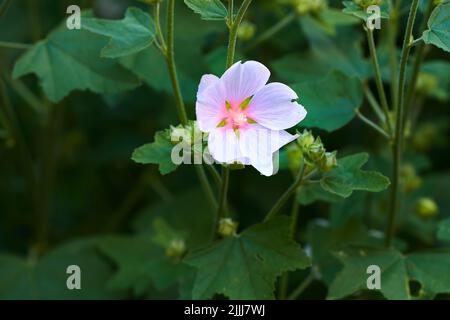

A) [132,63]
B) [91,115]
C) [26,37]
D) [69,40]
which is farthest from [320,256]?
[26,37]

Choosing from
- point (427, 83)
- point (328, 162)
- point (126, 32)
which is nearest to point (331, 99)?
point (328, 162)

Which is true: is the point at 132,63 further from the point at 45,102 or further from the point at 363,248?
the point at 363,248

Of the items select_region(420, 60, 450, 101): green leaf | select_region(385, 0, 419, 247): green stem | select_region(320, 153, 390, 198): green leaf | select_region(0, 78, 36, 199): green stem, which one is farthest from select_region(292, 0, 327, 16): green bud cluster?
select_region(0, 78, 36, 199): green stem

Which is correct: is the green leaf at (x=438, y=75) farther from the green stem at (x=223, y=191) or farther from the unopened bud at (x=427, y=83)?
the green stem at (x=223, y=191)

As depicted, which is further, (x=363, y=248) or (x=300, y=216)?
(x=300, y=216)

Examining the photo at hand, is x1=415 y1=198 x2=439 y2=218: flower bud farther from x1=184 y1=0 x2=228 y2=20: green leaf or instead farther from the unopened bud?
x1=184 y1=0 x2=228 y2=20: green leaf
